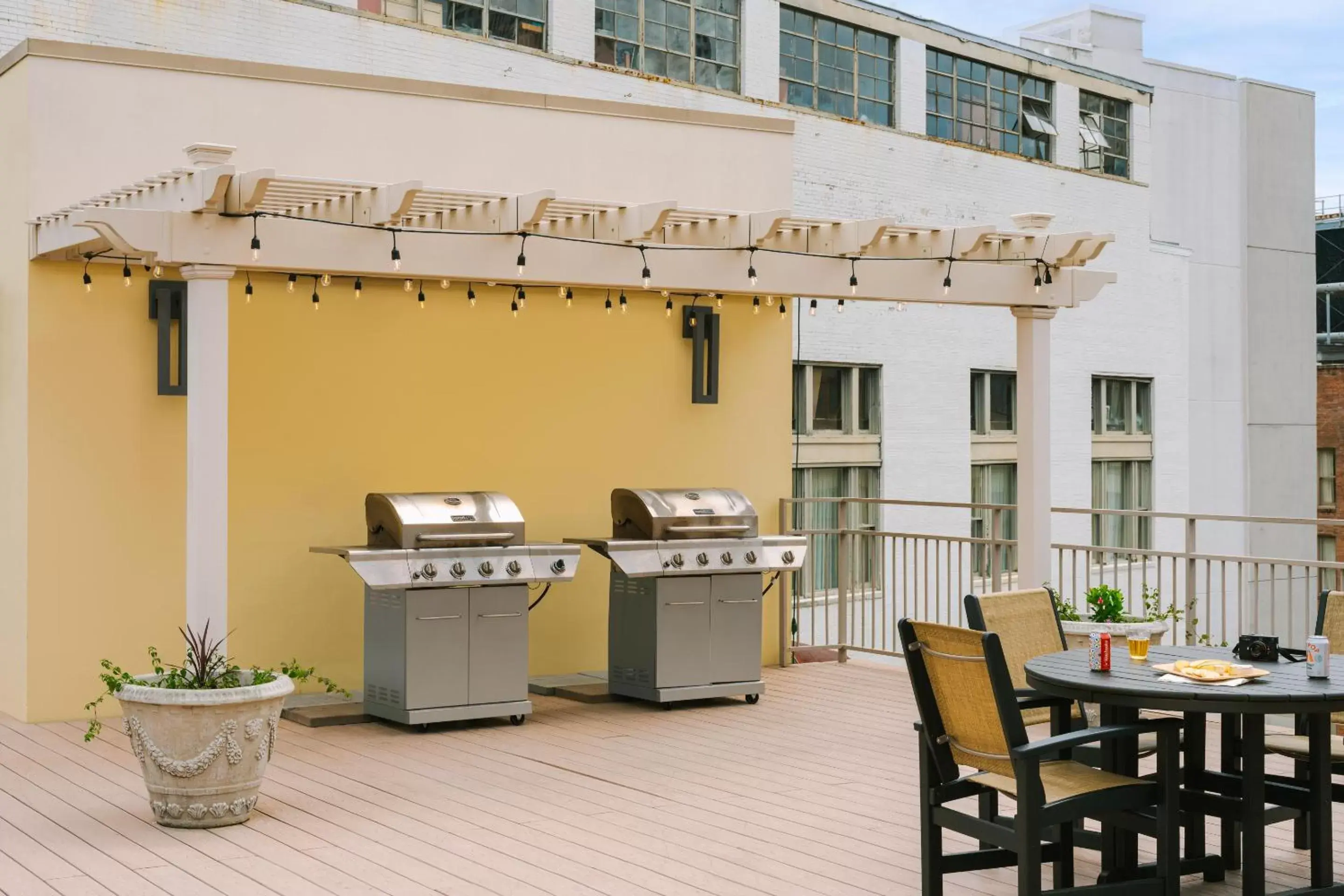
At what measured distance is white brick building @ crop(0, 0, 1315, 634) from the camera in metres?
12.3

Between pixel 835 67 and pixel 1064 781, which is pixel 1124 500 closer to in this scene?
pixel 835 67

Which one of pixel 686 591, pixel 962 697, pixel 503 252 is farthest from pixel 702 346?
pixel 962 697

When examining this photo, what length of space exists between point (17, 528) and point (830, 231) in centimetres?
464

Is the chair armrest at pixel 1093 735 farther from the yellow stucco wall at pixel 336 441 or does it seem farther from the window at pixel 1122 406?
the window at pixel 1122 406

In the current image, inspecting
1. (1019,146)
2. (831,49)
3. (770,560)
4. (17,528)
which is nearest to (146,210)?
(17,528)

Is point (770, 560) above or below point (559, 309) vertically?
below

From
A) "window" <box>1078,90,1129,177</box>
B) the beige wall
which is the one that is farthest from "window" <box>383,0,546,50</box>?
"window" <box>1078,90,1129,177</box>

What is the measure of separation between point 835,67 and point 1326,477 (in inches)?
574

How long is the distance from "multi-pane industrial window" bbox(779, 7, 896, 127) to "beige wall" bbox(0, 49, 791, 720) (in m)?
5.75

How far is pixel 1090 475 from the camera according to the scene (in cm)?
1900

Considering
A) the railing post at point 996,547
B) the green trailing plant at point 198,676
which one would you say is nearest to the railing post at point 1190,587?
the railing post at point 996,547

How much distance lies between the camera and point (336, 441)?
908cm

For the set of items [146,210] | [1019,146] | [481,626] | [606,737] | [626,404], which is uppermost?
[1019,146]

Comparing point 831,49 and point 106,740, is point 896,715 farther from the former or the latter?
point 831,49
